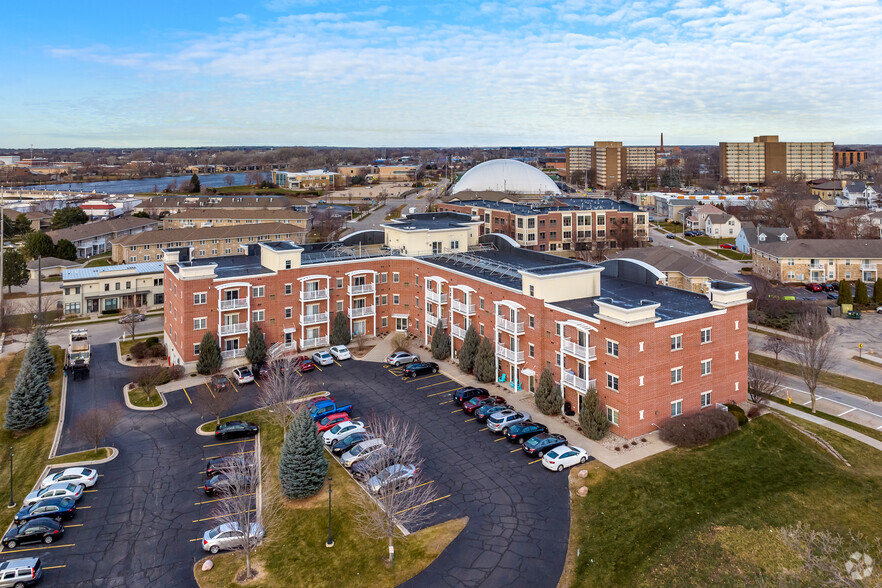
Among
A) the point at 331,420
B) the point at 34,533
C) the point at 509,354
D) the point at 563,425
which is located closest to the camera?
the point at 34,533

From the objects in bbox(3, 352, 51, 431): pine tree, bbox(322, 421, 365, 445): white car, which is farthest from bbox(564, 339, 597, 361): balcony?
bbox(3, 352, 51, 431): pine tree

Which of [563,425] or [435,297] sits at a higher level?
[435,297]

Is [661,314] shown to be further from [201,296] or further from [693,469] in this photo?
[201,296]

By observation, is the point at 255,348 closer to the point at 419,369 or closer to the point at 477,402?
the point at 419,369

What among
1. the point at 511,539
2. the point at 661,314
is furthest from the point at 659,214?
the point at 511,539

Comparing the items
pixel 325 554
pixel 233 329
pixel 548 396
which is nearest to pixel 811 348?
pixel 548 396

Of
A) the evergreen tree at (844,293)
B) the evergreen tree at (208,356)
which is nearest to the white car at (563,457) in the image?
the evergreen tree at (208,356)

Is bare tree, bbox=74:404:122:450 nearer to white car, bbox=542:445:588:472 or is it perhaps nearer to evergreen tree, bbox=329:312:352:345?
evergreen tree, bbox=329:312:352:345
